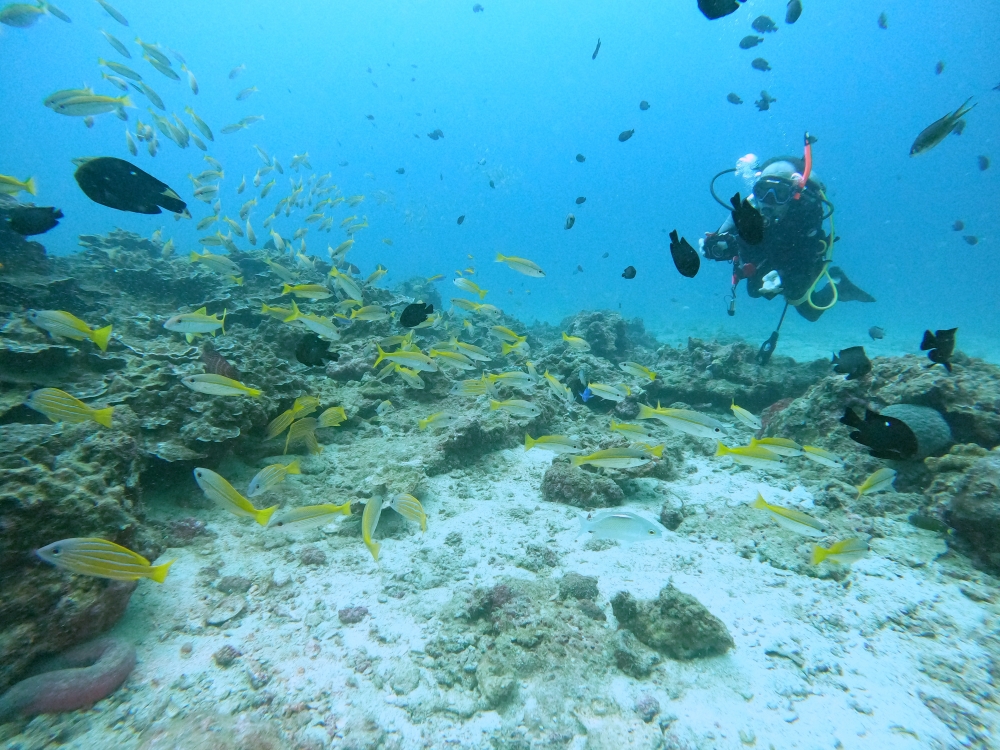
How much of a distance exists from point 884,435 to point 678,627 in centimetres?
246

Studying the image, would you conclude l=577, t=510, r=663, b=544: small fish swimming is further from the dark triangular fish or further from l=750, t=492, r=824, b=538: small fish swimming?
the dark triangular fish

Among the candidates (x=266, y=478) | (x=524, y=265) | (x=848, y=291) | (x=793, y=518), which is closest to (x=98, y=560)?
(x=266, y=478)

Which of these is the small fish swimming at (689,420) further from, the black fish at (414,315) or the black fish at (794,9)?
the black fish at (794,9)

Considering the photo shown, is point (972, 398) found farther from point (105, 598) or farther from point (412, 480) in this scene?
point (105, 598)

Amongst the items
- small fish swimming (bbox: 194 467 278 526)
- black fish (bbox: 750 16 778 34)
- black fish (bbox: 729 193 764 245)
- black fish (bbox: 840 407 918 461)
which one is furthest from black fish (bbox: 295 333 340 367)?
black fish (bbox: 750 16 778 34)

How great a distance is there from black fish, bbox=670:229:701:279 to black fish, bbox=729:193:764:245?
393 mm

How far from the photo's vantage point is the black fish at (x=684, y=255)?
11.9 feet

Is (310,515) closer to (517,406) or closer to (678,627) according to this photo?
(517,406)

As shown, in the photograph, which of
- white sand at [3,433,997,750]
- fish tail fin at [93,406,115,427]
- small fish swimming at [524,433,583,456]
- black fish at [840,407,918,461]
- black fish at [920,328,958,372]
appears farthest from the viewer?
small fish swimming at [524,433,583,456]

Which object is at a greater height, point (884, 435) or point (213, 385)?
point (884, 435)

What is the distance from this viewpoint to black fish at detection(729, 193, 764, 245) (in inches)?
134

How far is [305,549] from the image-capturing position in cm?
427

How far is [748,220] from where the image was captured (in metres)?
3.44

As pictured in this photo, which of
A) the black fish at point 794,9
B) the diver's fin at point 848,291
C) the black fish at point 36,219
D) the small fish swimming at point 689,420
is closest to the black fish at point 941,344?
the small fish swimming at point 689,420
